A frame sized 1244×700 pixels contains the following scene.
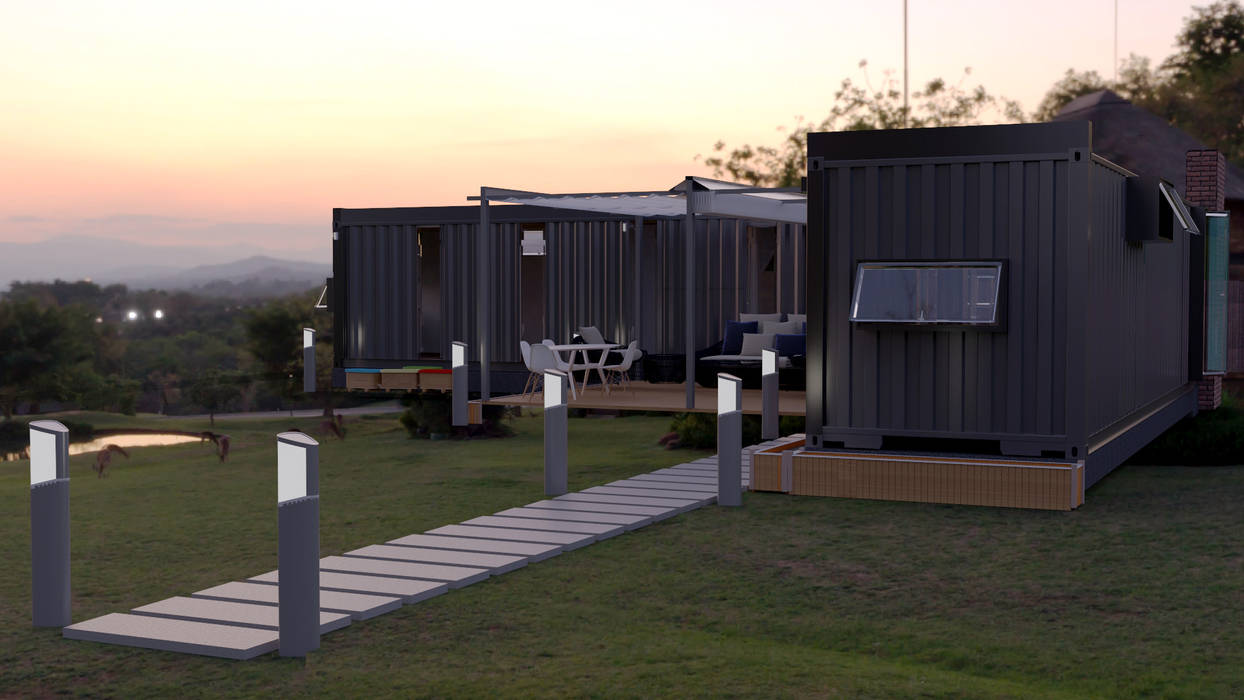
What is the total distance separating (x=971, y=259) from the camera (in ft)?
26.7

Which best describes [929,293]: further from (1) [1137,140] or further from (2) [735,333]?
(1) [1137,140]

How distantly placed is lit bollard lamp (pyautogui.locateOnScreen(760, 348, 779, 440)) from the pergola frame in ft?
2.14

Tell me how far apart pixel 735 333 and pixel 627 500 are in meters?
5.71

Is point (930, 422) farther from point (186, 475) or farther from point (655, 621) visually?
point (186, 475)

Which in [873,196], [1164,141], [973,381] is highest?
[1164,141]

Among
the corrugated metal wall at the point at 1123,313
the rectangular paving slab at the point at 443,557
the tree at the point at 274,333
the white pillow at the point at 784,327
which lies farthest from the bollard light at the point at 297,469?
the tree at the point at 274,333

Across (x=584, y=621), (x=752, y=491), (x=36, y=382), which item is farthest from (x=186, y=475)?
(x=36, y=382)

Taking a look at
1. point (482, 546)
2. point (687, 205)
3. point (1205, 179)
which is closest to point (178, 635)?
point (482, 546)

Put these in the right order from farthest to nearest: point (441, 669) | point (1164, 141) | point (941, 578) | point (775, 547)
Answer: point (1164, 141), point (775, 547), point (941, 578), point (441, 669)

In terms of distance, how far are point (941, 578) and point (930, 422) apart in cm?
231

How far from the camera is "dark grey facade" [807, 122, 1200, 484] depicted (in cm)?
797

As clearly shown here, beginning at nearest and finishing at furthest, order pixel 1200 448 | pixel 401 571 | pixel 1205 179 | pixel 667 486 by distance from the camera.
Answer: pixel 401 571 → pixel 667 486 → pixel 1200 448 → pixel 1205 179

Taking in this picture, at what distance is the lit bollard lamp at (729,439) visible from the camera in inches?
316

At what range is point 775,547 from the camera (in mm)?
6840
